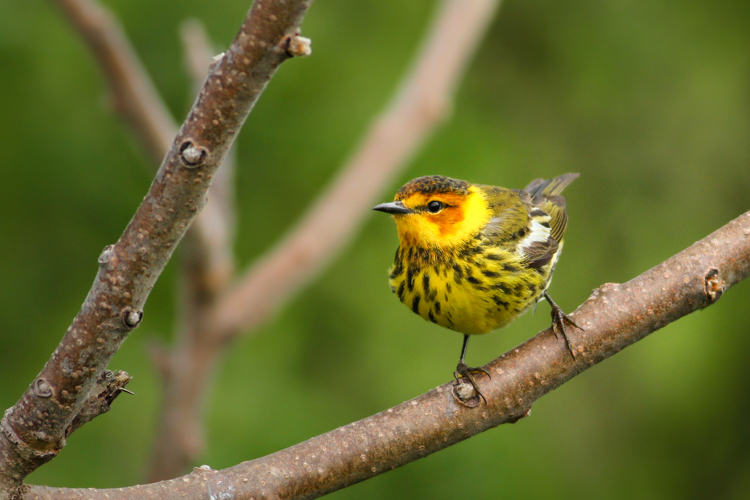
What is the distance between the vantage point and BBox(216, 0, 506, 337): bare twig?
4586mm

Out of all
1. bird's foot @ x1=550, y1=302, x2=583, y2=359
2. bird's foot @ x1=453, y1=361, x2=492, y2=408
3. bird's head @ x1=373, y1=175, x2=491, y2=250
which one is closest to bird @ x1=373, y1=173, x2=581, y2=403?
bird's head @ x1=373, y1=175, x2=491, y2=250

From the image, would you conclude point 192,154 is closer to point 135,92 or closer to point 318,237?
point 135,92

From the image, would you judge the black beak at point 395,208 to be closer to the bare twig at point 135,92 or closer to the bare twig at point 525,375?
the bare twig at point 525,375

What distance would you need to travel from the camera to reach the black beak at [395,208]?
3.22 meters

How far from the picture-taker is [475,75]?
268 inches

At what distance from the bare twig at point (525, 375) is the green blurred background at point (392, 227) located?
2688 millimetres

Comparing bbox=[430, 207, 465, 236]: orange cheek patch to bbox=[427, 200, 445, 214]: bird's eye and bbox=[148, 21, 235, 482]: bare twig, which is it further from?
bbox=[148, 21, 235, 482]: bare twig

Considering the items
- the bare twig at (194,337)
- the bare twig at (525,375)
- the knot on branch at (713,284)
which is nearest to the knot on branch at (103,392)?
the bare twig at (525,375)

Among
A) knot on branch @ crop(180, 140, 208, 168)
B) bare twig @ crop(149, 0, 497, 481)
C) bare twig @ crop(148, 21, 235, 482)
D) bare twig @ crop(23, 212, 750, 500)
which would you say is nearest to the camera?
knot on branch @ crop(180, 140, 208, 168)

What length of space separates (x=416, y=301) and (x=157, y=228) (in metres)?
1.64

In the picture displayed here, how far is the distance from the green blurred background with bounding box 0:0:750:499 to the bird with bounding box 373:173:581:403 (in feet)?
6.38

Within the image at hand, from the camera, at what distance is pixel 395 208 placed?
3.25m

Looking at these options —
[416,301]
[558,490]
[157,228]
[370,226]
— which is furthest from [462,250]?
[558,490]

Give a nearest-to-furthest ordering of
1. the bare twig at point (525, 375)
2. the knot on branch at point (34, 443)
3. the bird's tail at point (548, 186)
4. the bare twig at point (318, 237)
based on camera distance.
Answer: the knot on branch at point (34, 443) → the bare twig at point (525, 375) → the bird's tail at point (548, 186) → the bare twig at point (318, 237)
